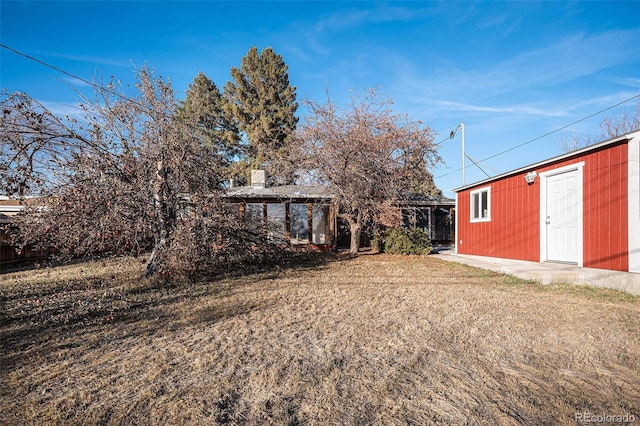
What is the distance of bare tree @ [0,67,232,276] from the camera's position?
6273mm

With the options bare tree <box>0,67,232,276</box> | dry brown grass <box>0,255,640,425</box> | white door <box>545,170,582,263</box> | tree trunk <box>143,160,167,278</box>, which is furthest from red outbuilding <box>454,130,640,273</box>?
tree trunk <box>143,160,167,278</box>

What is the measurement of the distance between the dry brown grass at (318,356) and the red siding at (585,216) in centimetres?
Answer: 115

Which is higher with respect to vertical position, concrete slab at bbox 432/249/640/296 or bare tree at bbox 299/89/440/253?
bare tree at bbox 299/89/440/253

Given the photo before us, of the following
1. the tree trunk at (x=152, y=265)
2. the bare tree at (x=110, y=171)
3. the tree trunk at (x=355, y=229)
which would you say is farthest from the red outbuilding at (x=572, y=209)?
the tree trunk at (x=152, y=265)

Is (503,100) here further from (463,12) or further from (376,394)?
(376,394)

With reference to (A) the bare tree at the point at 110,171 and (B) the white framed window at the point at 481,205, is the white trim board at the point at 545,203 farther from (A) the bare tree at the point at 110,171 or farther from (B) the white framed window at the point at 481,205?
(A) the bare tree at the point at 110,171

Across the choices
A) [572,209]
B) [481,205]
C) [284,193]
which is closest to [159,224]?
[284,193]

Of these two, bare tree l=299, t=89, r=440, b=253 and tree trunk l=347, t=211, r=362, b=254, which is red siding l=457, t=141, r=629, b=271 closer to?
bare tree l=299, t=89, r=440, b=253

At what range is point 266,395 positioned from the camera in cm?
256

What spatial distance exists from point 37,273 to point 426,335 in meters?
9.89

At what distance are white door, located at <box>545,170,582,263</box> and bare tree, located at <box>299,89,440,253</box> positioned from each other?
471 cm

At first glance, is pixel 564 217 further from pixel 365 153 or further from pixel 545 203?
pixel 365 153

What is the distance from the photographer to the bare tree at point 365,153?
12523 mm

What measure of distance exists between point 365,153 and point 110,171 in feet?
27.0
